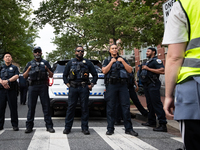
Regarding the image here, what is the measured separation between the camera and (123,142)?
15.3ft

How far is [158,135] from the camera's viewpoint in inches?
211

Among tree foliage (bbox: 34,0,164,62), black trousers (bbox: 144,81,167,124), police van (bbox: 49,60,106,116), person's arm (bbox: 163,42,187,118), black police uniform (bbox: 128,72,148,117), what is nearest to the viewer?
person's arm (bbox: 163,42,187,118)

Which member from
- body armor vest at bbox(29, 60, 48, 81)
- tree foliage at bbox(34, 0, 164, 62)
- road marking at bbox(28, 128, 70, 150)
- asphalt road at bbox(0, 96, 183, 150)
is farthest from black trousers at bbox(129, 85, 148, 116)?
tree foliage at bbox(34, 0, 164, 62)

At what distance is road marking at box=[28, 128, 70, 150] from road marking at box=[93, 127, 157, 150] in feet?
2.68

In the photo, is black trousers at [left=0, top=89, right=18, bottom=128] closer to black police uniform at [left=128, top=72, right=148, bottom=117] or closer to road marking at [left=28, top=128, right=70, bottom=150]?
road marking at [left=28, top=128, right=70, bottom=150]

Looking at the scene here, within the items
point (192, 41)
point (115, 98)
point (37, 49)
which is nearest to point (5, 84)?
point (37, 49)

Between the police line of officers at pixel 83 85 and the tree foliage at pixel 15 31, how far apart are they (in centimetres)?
1107

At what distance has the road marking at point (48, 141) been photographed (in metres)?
4.27

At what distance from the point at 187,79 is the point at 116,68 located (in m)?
3.89

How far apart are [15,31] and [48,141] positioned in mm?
23467

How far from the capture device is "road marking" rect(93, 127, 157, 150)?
4.29 meters

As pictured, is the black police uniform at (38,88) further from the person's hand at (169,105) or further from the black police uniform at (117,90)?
the person's hand at (169,105)

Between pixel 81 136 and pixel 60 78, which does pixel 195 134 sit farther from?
pixel 60 78

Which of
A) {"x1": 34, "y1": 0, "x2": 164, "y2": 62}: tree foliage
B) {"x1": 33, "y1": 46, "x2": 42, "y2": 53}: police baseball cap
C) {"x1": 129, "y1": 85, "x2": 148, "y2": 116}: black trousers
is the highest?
{"x1": 34, "y1": 0, "x2": 164, "y2": 62}: tree foliage
